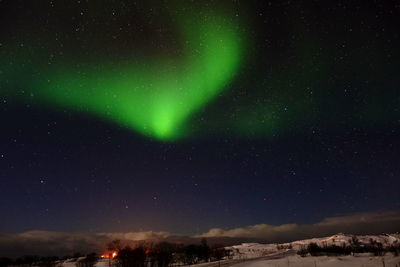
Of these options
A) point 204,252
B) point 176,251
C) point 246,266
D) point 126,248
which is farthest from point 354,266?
point 176,251

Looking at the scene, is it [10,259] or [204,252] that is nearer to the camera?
[204,252]

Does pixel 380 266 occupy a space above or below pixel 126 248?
below

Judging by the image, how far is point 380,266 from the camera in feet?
163

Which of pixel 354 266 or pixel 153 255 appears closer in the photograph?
pixel 354 266

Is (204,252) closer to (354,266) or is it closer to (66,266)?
(66,266)

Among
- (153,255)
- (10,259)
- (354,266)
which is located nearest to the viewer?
(354,266)

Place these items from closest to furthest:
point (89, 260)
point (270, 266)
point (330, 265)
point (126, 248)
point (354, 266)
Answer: point (354, 266) → point (330, 265) → point (270, 266) → point (126, 248) → point (89, 260)

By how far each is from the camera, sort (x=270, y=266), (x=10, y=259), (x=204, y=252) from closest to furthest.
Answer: (x=270, y=266) → (x=204, y=252) → (x=10, y=259)

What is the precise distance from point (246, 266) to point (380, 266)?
26.9m

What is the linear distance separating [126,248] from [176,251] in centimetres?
4804

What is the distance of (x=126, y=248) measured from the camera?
270 ft

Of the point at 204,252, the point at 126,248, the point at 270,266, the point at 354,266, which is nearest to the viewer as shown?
the point at 354,266

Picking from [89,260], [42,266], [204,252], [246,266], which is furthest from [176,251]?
[246,266]

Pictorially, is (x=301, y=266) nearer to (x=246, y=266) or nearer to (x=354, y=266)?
(x=354, y=266)
